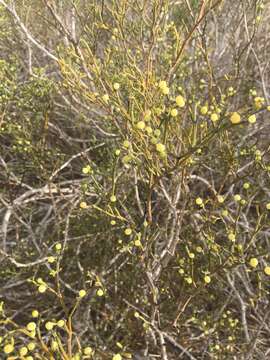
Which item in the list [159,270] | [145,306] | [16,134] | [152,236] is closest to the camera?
[152,236]

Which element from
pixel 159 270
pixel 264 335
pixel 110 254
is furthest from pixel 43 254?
pixel 264 335

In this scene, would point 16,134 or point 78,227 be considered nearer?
point 78,227

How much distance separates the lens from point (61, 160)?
2955 mm

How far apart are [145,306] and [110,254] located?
0.62m

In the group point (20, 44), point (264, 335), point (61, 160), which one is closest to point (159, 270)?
point (264, 335)

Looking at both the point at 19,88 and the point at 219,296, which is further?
the point at 19,88

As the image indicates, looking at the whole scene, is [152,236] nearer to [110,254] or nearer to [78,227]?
[78,227]

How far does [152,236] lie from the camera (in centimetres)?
150

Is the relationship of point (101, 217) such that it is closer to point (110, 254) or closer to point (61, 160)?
point (110, 254)

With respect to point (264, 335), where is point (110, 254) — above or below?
A: above

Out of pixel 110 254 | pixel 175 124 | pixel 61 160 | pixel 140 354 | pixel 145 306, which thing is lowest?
pixel 140 354

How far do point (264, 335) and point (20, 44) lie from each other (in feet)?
10.8

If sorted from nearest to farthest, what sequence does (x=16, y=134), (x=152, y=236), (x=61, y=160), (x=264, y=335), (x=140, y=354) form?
(x=152, y=236) → (x=140, y=354) → (x=264, y=335) → (x=16, y=134) → (x=61, y=160)

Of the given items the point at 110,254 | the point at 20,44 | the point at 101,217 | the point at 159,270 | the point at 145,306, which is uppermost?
the point at 20,44
